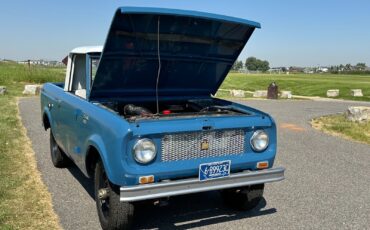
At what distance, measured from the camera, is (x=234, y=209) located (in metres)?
5.08

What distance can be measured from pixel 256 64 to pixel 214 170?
474ft

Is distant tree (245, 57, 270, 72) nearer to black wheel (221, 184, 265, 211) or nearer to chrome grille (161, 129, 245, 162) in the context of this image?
black wheel (221, 184, 265, 211)

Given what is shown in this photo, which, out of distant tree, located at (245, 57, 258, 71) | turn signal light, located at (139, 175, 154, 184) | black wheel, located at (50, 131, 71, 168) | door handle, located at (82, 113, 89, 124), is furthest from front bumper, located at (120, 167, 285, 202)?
distant tree, located at (245, 57, 258, 71)

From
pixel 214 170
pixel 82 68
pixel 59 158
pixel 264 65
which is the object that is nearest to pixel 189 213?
pixel 214 170

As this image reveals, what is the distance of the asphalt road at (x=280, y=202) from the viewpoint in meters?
4.63

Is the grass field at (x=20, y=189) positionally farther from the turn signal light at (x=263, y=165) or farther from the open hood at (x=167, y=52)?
the turn signal light at (x=263, y=165)

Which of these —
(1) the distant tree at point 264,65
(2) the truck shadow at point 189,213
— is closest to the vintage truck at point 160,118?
(2) the truck shadow at point 189,213

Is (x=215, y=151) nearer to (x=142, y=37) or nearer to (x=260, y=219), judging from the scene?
(x=260, y=219)

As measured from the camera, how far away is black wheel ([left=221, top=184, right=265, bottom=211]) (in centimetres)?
482

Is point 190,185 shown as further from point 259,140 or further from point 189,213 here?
point 189,213

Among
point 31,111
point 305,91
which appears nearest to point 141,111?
point 31,111

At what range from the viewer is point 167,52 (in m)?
5.24

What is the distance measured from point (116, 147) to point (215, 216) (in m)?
1.66

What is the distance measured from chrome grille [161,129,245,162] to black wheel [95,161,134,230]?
578 mm
